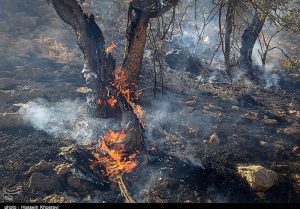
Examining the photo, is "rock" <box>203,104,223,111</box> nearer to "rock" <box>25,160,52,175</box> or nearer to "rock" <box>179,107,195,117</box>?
"rock" <box>179,107,195,117</box>

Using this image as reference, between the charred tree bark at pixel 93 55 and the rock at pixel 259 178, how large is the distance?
3.01 m

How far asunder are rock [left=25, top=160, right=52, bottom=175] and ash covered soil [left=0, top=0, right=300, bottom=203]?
0.02 metres

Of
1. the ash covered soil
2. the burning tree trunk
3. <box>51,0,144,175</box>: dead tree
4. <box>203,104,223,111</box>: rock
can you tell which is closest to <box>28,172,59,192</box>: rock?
the ash covered soil

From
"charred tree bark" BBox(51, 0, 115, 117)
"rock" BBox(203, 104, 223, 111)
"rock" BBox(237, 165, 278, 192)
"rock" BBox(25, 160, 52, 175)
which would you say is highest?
"charred tree bark" BBox(51, 0, 115, 117)

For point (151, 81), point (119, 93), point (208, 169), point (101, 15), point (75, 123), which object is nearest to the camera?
point (208, 169)

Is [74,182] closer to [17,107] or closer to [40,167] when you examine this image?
[40,167]

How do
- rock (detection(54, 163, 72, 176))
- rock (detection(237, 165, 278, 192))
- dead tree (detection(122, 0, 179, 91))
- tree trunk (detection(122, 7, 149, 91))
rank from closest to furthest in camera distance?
rock (detection(237, 165, 278, 192)) < rock (detection(54, 163, 72, 176)) < dead tree (detection(122, 0, 179, 91)) < tree trunk (detection(122, 7, 149, 91))

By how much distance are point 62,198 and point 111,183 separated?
744mm

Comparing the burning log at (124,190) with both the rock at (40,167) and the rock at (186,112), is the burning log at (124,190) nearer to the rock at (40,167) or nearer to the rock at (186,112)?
the rock at (40,167)

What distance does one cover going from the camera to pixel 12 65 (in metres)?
9.51

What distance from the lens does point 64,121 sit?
6836 mm

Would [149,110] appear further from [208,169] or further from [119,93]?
[208,169]

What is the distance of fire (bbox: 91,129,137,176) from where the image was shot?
5.19 metres

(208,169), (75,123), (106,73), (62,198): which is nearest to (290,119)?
(208,169)
